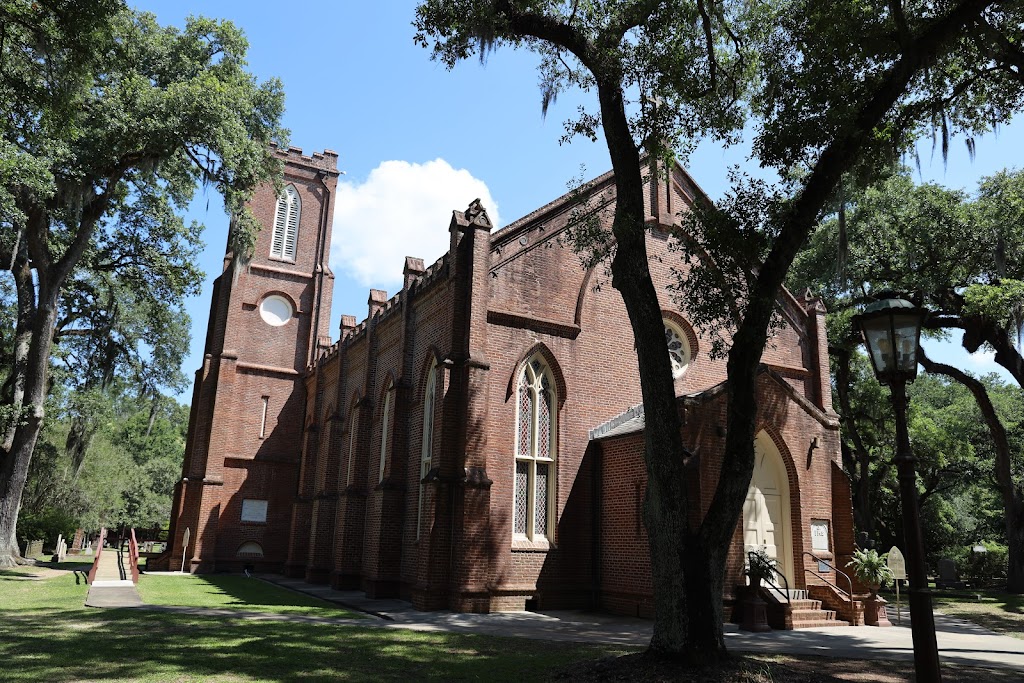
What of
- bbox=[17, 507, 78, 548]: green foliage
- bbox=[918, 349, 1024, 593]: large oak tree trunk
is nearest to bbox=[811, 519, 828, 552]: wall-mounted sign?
bbox=[918, 349, 1024, 593]: large oak tree trunk

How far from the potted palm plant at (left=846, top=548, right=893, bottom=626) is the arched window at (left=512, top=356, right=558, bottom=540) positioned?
6.86 meters

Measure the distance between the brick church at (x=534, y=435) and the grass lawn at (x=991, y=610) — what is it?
406 cm

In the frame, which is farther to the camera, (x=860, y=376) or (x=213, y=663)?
(x=860, y=376)

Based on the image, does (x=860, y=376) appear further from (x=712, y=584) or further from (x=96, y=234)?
(x=96, y=234)

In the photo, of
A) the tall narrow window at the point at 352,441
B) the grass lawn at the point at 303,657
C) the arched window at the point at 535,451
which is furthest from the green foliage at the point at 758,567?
the tall narrow window at the point at 352,441

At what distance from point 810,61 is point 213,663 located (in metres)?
12.2

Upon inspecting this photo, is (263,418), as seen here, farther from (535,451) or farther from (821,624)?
(821,624)

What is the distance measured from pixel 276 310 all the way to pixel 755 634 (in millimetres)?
24443

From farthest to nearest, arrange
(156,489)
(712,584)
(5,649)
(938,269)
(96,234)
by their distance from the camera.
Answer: (156,489), (96,234), (938,269), (5,649), (712,584)

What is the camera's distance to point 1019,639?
14.9 m

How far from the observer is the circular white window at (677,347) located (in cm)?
2045

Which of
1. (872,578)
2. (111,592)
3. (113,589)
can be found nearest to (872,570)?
(872,578)

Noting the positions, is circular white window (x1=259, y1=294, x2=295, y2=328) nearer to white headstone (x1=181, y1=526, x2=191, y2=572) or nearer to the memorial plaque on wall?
white headstone (x1=181, y1=526, x2=191, y2=572)

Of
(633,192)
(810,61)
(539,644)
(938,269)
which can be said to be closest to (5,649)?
(539,644)
